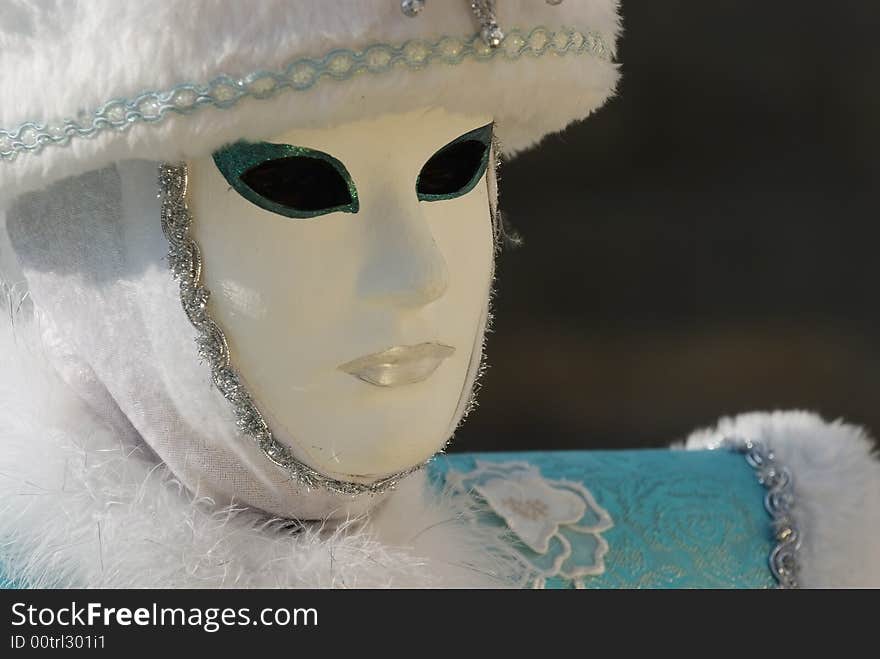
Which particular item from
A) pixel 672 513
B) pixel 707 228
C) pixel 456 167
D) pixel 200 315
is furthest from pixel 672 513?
pixel 707 228

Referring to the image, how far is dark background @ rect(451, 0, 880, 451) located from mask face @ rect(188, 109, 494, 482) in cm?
235

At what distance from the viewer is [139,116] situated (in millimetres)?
988

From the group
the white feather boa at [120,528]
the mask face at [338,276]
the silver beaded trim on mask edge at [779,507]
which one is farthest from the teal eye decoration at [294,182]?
the silver beaded trim on mask edge at [779,507]

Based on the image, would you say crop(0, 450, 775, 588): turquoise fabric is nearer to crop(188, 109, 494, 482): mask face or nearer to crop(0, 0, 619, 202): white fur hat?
crop(188, 109, 494, 482): mask face

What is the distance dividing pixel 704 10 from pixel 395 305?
2710mm

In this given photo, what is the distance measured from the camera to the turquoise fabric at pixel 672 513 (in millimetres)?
1388

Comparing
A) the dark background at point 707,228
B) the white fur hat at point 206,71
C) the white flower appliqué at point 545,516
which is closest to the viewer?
the white fur hat at point 206,71

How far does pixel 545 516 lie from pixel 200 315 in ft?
1.61

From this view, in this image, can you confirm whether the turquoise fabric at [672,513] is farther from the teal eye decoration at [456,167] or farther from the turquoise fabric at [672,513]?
the teal eye decoration at [456,167]

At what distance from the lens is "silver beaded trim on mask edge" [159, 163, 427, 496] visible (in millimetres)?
1078

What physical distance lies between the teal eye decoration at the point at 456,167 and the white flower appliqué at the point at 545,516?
14.8 inches

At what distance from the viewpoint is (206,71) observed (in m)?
0.98

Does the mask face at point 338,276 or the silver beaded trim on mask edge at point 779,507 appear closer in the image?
the mask face at point 338,276

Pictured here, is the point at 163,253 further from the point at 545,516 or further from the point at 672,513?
the point at 672,513
